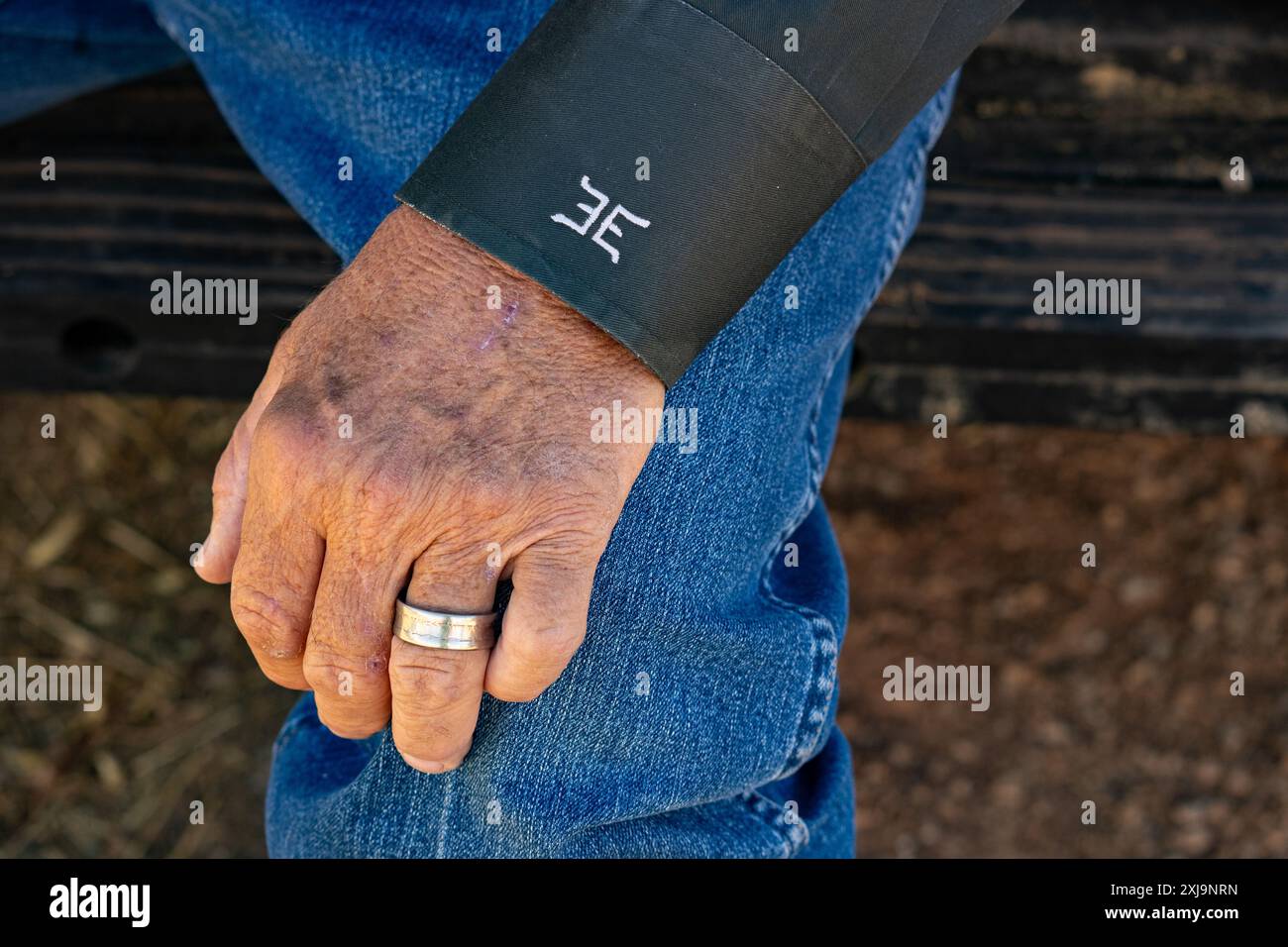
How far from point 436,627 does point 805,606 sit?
1.13ft

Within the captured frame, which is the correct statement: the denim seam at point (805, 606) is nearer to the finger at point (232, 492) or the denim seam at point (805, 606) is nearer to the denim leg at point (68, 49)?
the finger at point (232, 492)

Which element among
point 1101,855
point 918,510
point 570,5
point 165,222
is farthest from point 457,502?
point 1101,855

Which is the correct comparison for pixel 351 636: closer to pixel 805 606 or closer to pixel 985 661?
pixel 805 606

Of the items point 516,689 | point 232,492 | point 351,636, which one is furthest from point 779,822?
point 232,492

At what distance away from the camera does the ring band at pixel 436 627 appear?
2.63ft

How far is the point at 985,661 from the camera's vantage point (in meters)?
1.82

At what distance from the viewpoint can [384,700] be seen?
0.86 meters

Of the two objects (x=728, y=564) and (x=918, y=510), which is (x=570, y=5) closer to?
(x=728, y=564)

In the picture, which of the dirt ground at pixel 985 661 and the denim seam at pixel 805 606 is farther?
the dirt ground at pixel 985 661

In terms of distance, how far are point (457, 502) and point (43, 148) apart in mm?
853

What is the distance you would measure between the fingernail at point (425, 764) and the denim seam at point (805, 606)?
267mm

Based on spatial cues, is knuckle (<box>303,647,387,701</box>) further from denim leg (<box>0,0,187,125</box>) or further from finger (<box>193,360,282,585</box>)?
denim leg (<box>0,0,187,125</box>)

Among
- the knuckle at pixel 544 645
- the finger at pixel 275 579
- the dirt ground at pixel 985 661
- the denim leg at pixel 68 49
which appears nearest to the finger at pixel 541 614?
the knuckle at pixel 544 645

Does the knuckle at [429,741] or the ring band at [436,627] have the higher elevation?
the ring band at [436,627]
